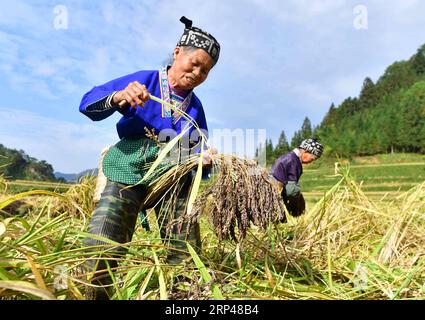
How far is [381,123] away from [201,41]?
44.6m

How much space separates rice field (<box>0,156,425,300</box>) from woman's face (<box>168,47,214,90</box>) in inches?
28.6

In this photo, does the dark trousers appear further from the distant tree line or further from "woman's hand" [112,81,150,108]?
the distant tree line

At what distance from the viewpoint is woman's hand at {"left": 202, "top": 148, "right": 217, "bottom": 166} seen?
1.74 metres

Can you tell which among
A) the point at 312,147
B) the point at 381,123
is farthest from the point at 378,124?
the point at 312,147

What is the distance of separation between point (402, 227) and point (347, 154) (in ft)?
117

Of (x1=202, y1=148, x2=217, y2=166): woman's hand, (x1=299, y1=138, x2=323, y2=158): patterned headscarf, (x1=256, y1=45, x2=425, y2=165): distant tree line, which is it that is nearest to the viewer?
(x1=202, y1=148, x2=217, y2=166): woman's hand

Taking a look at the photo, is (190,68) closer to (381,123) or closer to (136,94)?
(136,94)

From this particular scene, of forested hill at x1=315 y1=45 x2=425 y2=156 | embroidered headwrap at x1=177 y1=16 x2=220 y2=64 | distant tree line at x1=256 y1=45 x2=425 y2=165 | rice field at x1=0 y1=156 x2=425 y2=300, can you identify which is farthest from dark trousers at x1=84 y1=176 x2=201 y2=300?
forested hill at x1=315 y1=45 x2=425 y2=156

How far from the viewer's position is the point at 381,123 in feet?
141

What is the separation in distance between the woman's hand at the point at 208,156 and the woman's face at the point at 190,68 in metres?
0.54

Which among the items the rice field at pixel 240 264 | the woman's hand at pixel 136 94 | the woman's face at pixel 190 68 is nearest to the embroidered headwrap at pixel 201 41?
the woman's face at pixel 190 68

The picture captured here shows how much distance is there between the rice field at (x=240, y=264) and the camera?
4.56ft

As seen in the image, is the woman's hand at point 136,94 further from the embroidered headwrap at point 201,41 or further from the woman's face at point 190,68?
the embroidered headwrap at point 201,41
